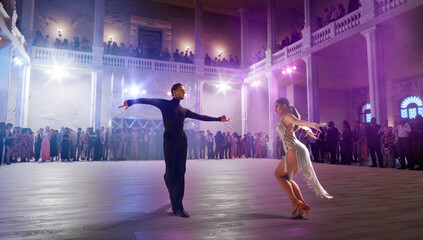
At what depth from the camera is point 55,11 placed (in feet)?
59.1

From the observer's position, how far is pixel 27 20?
15555 millimetres

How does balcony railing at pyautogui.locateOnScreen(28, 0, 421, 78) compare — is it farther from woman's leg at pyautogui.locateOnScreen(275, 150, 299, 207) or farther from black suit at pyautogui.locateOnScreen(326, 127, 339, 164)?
woman's leg at pyautogui.locateOnScreen(275, 150, 299, 207)

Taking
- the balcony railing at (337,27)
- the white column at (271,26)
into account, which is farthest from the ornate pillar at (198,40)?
the balcony railing at (337,27)

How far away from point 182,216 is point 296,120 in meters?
1.54

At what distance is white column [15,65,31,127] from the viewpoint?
14469 millimetres

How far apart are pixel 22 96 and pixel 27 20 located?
14.8 ft

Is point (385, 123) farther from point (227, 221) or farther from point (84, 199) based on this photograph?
point (84, 199)

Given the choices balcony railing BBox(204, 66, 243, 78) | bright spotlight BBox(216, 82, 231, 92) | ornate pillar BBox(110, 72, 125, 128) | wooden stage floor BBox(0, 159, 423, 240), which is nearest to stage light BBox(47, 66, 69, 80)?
ornate pillar BBox(110, 72, 125, 128)

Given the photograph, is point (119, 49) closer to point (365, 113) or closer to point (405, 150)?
point (405, 150)

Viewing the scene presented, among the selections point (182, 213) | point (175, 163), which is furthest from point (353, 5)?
point (182, 213)

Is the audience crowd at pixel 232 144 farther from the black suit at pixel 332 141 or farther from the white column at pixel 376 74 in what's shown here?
the white column at pixel 376 74

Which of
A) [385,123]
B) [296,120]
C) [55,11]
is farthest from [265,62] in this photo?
[296,120]

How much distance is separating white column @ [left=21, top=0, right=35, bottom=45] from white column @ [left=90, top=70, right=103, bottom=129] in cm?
379

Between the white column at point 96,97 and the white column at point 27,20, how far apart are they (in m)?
3.79
